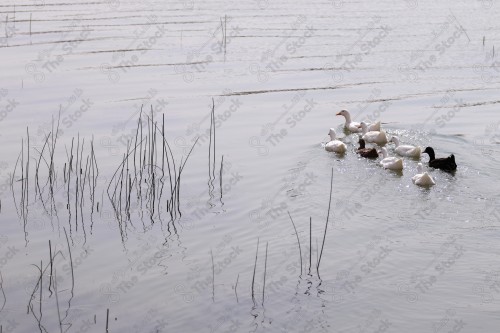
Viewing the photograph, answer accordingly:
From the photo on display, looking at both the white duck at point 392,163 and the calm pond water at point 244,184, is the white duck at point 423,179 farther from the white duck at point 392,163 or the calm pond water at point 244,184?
the white duck at point 392,163

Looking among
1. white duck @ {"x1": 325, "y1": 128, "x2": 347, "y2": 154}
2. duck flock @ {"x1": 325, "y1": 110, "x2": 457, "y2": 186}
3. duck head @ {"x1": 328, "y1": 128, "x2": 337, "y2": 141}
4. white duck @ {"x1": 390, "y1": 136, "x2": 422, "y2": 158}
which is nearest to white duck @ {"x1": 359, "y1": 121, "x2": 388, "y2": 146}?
duck flock @ {"x1": 325, "y1": 110, "x2": 457, "y2": 186}

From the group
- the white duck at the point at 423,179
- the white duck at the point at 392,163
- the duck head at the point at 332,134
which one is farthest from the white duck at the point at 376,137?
the white duck at the point at 423,179

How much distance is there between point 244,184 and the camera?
45.6 feet

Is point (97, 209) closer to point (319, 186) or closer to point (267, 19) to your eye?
point (319, 186)

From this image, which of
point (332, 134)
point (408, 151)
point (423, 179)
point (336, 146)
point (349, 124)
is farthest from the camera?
point (349, 124)

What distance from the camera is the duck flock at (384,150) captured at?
47.4 feet

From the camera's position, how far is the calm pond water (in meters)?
9.80

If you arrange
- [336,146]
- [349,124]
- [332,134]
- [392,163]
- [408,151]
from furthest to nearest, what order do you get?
[349,124]
[332,134]
[336,146]
[408,151]
[392,163]

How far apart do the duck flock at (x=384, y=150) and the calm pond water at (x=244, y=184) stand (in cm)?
19

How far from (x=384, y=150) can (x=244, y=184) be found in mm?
2996

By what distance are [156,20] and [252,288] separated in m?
19.4

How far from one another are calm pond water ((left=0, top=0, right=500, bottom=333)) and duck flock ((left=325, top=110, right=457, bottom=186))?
190 mm

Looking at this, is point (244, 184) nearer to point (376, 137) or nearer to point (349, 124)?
point (376, 137)

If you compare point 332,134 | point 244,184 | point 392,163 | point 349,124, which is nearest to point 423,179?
point 392,163
